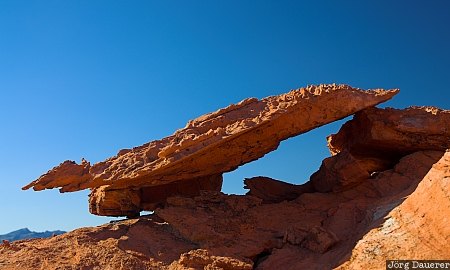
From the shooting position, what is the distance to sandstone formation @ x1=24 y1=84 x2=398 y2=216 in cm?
1123

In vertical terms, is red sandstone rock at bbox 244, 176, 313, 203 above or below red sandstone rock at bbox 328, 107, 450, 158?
below

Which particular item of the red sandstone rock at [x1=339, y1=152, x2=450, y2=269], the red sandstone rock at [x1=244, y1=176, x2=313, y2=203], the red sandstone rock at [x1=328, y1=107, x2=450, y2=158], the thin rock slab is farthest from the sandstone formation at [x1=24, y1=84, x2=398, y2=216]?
the red sandstone rock at [x1=339, y1=152, x2=450, y2=269]

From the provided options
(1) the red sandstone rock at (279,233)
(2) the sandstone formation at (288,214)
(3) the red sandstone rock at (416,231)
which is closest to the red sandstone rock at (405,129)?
(2) the sandstone formation at (288,214)

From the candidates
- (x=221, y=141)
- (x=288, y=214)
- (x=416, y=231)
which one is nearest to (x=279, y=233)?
(x=288, y=214)

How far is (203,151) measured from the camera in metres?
11.4

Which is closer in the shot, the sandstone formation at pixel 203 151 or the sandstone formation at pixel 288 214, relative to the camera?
the sandstone formation at pixel 288 214

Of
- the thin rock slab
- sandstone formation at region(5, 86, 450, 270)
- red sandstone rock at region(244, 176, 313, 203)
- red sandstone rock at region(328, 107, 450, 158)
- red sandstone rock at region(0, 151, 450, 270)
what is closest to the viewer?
red sandstone rock at region(0, 151, 450, 270)

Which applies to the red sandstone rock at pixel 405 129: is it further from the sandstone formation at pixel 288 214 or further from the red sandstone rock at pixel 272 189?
the red sandstone rock at pixel 272 189

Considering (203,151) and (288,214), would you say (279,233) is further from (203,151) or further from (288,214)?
(203,151)

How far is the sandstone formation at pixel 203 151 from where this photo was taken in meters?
11.2

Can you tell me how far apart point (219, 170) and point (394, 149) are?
229 inches

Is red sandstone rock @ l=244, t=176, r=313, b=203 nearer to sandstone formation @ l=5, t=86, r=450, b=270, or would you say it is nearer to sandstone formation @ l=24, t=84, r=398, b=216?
sandstone formation @ l=5, t=86, r=450, b=270

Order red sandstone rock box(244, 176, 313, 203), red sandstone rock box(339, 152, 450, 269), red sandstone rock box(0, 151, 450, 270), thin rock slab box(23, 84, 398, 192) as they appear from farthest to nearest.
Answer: red sandstone rock box(244, 176, 313, 203) < thin rock slab box(23, 84, 398, 192) < red sandstone rock box(0, 151, 450, 270) < red sandstone rock box(339, 152, 450, 269)

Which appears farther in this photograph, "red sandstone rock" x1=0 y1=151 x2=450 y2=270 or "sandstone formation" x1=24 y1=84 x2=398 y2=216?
"sandstone formation" x1=24 y1=84 x2=398 y2=216
